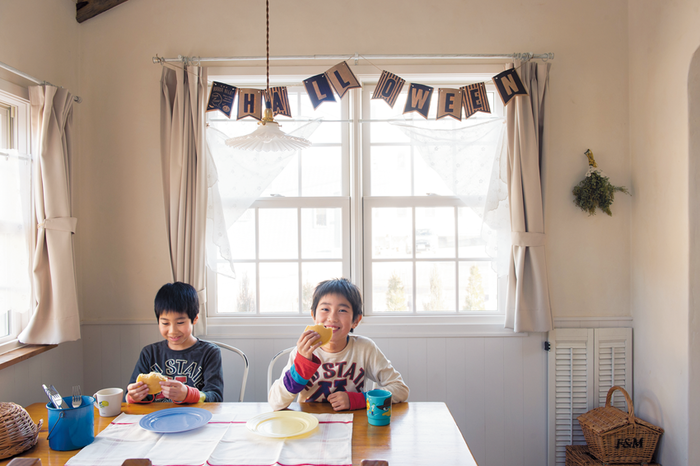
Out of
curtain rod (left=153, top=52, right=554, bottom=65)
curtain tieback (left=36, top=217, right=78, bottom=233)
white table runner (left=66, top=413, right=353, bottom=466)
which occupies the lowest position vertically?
white table runner (left=66, top=413, right=353, bottom=466)

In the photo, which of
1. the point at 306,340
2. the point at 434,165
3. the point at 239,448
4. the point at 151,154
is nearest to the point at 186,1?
the point at 151,154

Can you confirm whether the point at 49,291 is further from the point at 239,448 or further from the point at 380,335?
the point at 380,335

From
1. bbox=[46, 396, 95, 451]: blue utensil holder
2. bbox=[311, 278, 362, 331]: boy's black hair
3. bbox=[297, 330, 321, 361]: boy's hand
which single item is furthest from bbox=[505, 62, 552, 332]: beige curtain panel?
bbox=[46, 396, 95, 451]: blue utensil holder

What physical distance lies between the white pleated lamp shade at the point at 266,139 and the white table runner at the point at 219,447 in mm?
981

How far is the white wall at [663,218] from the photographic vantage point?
84.5 inches

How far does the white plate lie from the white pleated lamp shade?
3.15 ft

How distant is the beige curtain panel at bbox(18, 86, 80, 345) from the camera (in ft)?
7.25

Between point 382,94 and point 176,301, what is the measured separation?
1500 millimetres

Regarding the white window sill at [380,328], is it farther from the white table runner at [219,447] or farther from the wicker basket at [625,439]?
the white table runner at [219,447]

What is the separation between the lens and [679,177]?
220cm

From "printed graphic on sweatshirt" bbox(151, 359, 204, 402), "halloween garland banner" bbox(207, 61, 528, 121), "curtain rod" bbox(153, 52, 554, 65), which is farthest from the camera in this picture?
"curtain rod" bbox(153, 52, 554, 65)

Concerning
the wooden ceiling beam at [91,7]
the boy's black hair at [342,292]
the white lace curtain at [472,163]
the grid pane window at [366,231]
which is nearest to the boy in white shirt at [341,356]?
the boy's black hair at [342,292]

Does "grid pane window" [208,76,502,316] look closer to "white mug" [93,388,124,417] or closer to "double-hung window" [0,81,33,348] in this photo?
"double-hung window" [0,81,33,348]

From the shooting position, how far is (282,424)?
146 cm
